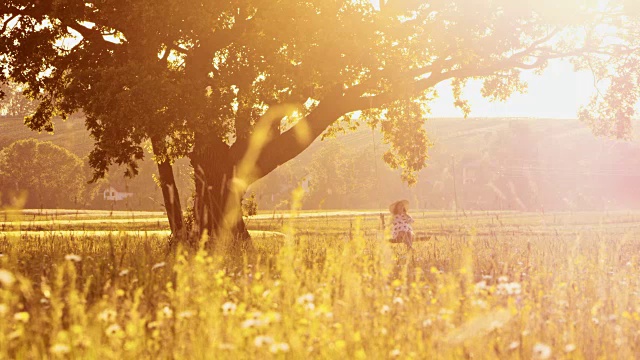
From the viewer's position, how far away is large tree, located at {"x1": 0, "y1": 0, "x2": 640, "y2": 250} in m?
17.6

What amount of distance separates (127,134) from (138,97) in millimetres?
1251

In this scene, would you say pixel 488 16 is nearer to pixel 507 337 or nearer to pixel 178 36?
pixel 178 36

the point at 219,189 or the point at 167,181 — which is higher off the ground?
the point at 167,181

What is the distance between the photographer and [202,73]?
1970 centimetres

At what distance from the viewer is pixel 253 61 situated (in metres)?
19.1

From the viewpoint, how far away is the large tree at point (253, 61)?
1762cm

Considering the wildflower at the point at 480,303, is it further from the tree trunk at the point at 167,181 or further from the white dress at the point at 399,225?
the tree trunk at the point at 167,181

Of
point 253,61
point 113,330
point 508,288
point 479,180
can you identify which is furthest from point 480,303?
point 479,180

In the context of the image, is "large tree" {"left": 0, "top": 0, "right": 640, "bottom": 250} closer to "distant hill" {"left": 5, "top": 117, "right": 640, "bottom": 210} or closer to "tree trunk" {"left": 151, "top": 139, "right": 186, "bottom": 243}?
"tree trunk" {"left": 151, "top": 139, "right": 186, "bottom": 243}

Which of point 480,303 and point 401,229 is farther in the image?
point 401,229

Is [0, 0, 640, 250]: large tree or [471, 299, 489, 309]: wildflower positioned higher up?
[0, 0, 640, 250]: large tree

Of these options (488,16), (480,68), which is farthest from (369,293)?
(480,68)

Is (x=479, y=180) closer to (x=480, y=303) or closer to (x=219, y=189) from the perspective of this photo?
(x=219, y=189)

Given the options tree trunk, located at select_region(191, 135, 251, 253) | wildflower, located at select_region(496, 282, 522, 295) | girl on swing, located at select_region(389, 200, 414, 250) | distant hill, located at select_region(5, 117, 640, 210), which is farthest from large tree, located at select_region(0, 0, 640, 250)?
distant hill, located at select_region(5, 117, 640, 210)
